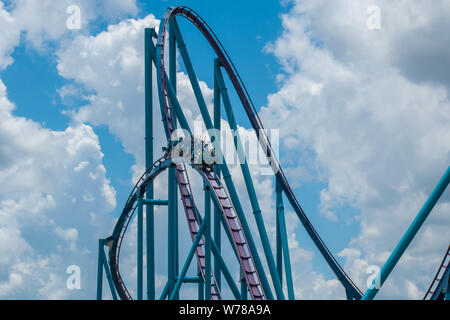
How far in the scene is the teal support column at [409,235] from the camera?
12453 mm

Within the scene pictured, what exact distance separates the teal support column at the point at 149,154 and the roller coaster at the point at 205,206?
24 mm

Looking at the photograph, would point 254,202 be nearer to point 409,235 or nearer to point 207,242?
point 207,242

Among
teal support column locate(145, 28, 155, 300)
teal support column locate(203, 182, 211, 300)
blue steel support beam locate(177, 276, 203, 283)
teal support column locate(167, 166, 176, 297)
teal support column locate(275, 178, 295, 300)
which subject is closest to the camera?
teal support column locate(203, 182, 211, 300)

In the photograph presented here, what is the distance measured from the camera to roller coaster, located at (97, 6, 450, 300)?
15.2m

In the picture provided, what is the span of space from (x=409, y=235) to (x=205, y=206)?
462cm

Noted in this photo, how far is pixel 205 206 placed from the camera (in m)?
15.3

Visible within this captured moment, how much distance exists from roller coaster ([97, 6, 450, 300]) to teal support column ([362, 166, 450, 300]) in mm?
260

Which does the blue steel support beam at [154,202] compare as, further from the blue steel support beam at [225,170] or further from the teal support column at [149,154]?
the blue steel support beam at [225,170]

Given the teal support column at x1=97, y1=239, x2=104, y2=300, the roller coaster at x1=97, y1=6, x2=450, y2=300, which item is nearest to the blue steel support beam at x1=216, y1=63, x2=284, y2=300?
the roller coaster at x1=97, y1=6, x2=450, y2=300

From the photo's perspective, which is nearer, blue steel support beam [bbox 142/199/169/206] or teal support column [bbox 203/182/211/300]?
teal support column [bbox 203/182/211/300]

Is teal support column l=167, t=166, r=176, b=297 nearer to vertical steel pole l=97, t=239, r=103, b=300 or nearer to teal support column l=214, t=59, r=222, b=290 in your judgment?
teal support column l=214, t=59, r=222, b=290
